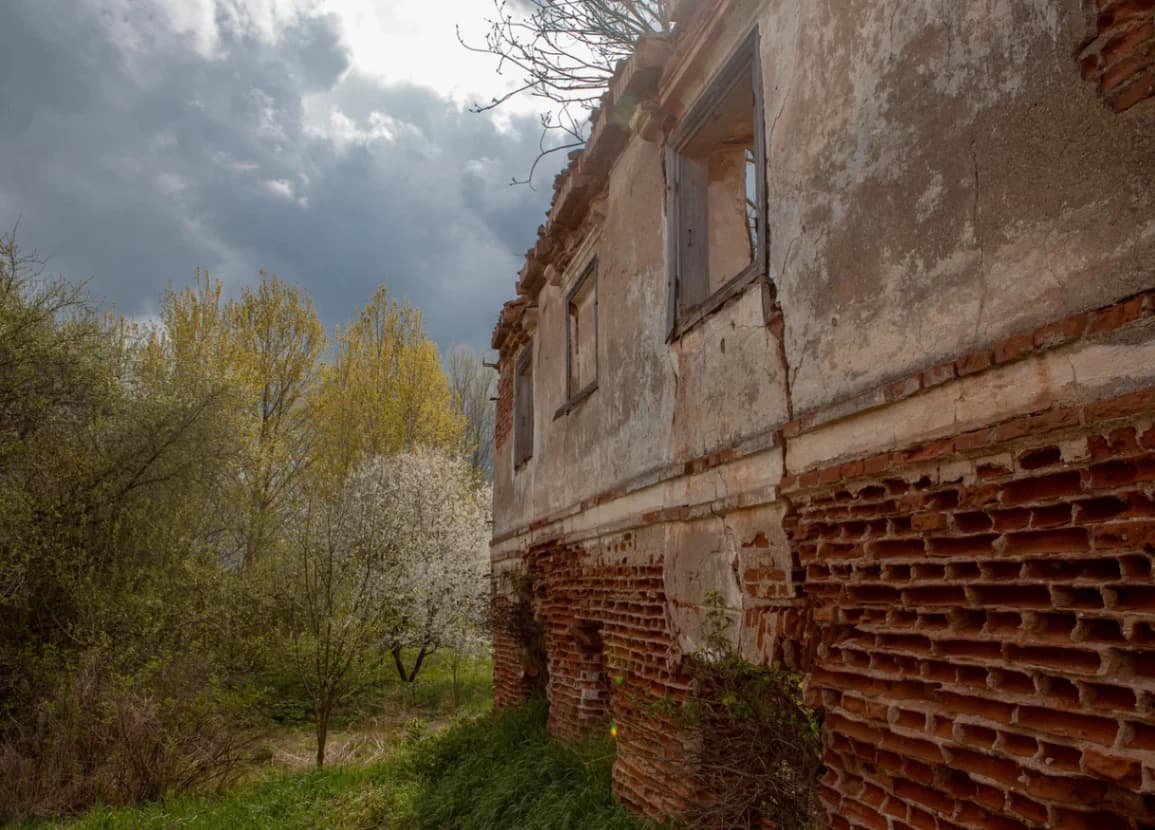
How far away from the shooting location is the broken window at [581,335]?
8.27 metres

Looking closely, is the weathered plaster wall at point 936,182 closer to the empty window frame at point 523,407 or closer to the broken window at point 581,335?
the broken window at point 581,335

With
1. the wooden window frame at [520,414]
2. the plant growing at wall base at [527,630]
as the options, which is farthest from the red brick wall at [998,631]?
the wooden window frame at [520,414]

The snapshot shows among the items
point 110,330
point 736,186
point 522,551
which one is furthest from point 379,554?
point 736,186

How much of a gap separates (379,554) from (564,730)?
510 inches

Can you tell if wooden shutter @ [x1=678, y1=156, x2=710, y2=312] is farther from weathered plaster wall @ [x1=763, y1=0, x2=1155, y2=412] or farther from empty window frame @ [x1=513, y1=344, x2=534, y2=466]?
empty window frame @ [x1=513, y1=344, x2=534, y2=466]

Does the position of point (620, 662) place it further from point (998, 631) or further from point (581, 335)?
point (998, 631)

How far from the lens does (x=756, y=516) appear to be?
440cm

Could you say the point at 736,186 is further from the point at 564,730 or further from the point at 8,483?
the point at 8,483

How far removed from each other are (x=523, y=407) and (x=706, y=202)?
6167mm

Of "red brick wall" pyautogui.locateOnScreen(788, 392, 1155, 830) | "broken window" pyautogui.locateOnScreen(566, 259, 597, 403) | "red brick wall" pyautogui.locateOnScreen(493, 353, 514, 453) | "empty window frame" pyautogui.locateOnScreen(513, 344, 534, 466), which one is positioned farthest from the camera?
"red brick wall" pyautogui.locateOnScreen(493, 353, 514, 453)

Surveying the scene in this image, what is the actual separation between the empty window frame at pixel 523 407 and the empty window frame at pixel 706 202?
5355 mm

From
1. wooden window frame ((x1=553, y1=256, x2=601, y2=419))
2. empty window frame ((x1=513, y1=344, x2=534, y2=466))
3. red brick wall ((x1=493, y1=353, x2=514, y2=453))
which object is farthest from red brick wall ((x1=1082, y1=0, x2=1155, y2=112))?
red brick wall ((x1=493, y1=353, x2=514, y2=453))

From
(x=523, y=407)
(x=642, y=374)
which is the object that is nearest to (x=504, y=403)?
(x=523, y=407)

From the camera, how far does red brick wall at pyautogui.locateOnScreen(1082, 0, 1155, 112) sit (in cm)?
239
